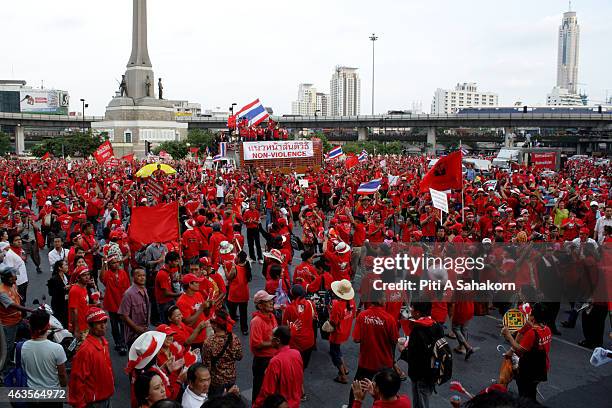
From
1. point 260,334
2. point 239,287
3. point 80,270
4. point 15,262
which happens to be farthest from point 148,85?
point 260,334

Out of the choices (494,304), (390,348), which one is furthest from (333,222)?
(390,348)

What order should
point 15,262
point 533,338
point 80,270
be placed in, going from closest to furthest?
1. point 533,338
2. point 80,270
3. point 15,262

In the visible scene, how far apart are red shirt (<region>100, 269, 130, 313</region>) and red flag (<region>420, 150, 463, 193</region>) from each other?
762 cm

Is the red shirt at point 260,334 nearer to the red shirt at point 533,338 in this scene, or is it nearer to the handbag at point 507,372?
the handbag at point 507,372

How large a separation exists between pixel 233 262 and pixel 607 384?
5496 mm

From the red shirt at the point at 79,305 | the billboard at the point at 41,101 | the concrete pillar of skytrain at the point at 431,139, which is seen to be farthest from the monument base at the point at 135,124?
the red shirt at the point at 79,305

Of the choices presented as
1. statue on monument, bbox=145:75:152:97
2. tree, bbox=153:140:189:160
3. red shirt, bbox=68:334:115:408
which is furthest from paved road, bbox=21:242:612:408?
statue on monument, bbox=145:75:152:97

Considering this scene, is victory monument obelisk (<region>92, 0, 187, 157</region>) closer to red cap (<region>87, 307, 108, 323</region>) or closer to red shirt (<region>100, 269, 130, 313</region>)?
red shirt (<region>100, 269, 130, 313</region>)

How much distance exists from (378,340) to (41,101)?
130017 mm

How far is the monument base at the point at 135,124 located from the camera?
217 feet

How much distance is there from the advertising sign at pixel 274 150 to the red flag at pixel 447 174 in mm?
13360

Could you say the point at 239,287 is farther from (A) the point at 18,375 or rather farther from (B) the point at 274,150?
(B) the point at 274,150

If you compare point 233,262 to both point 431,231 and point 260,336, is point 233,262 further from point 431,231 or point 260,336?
point 431,231

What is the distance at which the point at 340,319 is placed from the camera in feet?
22.0
